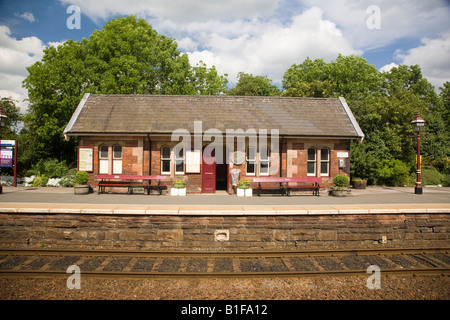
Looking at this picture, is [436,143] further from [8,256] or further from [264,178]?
[8,256]

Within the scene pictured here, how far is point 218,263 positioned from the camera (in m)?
7.13

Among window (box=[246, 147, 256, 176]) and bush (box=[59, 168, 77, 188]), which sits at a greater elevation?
window (box=[246, 147, 256, 176])

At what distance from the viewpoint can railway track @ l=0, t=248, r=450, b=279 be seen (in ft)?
20.8

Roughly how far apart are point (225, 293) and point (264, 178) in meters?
8.65

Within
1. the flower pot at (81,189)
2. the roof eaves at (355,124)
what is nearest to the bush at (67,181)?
the flower pot at (81,189)

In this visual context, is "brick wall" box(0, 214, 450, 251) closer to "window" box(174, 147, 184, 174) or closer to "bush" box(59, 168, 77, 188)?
"window" box(174, 147, 184, 174)

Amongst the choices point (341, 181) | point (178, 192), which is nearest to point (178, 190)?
point (178, 192)

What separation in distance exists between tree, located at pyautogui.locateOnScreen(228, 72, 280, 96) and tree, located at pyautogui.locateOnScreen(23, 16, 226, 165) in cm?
1390

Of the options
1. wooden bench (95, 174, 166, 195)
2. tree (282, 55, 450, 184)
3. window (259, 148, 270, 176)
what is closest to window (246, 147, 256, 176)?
window (259, 148, 270, 176)

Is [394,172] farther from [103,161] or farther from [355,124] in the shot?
[103,161]

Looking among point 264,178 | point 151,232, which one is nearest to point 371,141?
point 264,178

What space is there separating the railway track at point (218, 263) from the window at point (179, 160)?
753cm
